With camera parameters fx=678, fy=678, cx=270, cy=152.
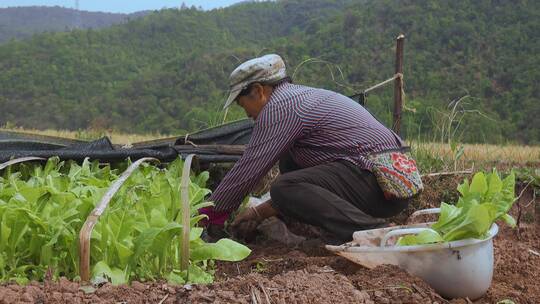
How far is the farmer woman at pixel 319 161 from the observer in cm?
318

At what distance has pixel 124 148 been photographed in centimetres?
411

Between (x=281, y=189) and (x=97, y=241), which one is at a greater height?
(x=97, y=241)


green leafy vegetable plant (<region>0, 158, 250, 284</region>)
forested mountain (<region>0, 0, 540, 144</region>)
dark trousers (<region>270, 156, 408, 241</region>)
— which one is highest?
green leafy vegetable plant (<region>0, 158, 250, 284</region>)

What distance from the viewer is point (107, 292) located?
189 cm

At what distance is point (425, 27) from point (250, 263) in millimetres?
27125

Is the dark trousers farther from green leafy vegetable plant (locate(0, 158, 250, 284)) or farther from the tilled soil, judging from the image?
green leafy vegetable plant (locate(0, 158, 250, 284))

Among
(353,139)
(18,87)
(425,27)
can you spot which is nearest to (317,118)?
(353,139)

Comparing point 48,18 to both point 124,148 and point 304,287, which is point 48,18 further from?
Answer: point 304,287

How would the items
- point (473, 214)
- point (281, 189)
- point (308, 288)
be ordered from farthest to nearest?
point (281, 189), point (473, 214), point (308, 288)

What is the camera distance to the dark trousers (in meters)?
3.17

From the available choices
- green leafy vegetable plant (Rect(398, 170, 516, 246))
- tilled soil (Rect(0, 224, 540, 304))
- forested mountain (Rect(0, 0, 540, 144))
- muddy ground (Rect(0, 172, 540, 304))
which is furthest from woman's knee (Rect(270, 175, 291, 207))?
forested mountain (Rect(0, 0, 540, 144))

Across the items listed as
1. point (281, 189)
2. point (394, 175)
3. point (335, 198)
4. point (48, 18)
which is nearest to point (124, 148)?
point (281, 189)

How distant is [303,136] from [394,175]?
0.48 meters

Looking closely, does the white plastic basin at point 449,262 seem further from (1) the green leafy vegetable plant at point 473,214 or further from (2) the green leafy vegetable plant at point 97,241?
(2) the green leafy vegetable plant at point 97,241
